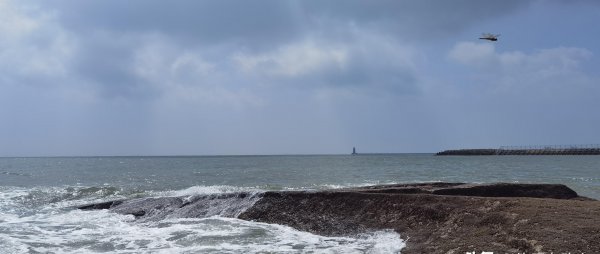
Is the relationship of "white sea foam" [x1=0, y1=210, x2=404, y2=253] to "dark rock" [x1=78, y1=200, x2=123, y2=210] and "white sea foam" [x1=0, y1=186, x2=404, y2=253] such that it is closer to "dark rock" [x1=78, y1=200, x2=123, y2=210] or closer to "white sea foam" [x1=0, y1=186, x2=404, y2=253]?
"white sea foam" [x1=0, y1=186, x2=404, y2=253]

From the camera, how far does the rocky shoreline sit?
9.23m

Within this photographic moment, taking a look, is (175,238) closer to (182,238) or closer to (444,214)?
(182,238)

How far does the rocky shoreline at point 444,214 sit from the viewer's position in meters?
9.23

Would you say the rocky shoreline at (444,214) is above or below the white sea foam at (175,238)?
above

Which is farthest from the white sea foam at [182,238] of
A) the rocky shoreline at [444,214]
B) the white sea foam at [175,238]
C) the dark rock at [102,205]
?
the dark rock at [102,205]

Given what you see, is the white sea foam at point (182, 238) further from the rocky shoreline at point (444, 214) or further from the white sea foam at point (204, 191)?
the white sea foam at point (204, 191)

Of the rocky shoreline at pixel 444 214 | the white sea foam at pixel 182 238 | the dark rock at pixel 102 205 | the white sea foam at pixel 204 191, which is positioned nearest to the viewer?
the rocky shoreline at pixel 444 214

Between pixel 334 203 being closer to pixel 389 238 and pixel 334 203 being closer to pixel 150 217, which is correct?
pixel 389 238

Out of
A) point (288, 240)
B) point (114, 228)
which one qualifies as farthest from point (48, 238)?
point (288, 240)

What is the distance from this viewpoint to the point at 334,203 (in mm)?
14062

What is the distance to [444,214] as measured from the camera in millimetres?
11359

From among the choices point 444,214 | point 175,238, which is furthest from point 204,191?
point 444,214

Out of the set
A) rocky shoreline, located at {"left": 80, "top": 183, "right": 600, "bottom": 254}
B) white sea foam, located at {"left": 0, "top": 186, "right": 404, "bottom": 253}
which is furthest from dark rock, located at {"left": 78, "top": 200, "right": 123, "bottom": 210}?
white sea foam, located at {"left": 0, "top": 186, "right": 404, "bottom": 253}

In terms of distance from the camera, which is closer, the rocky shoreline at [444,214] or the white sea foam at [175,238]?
the rocky shoreline at [444,214]
